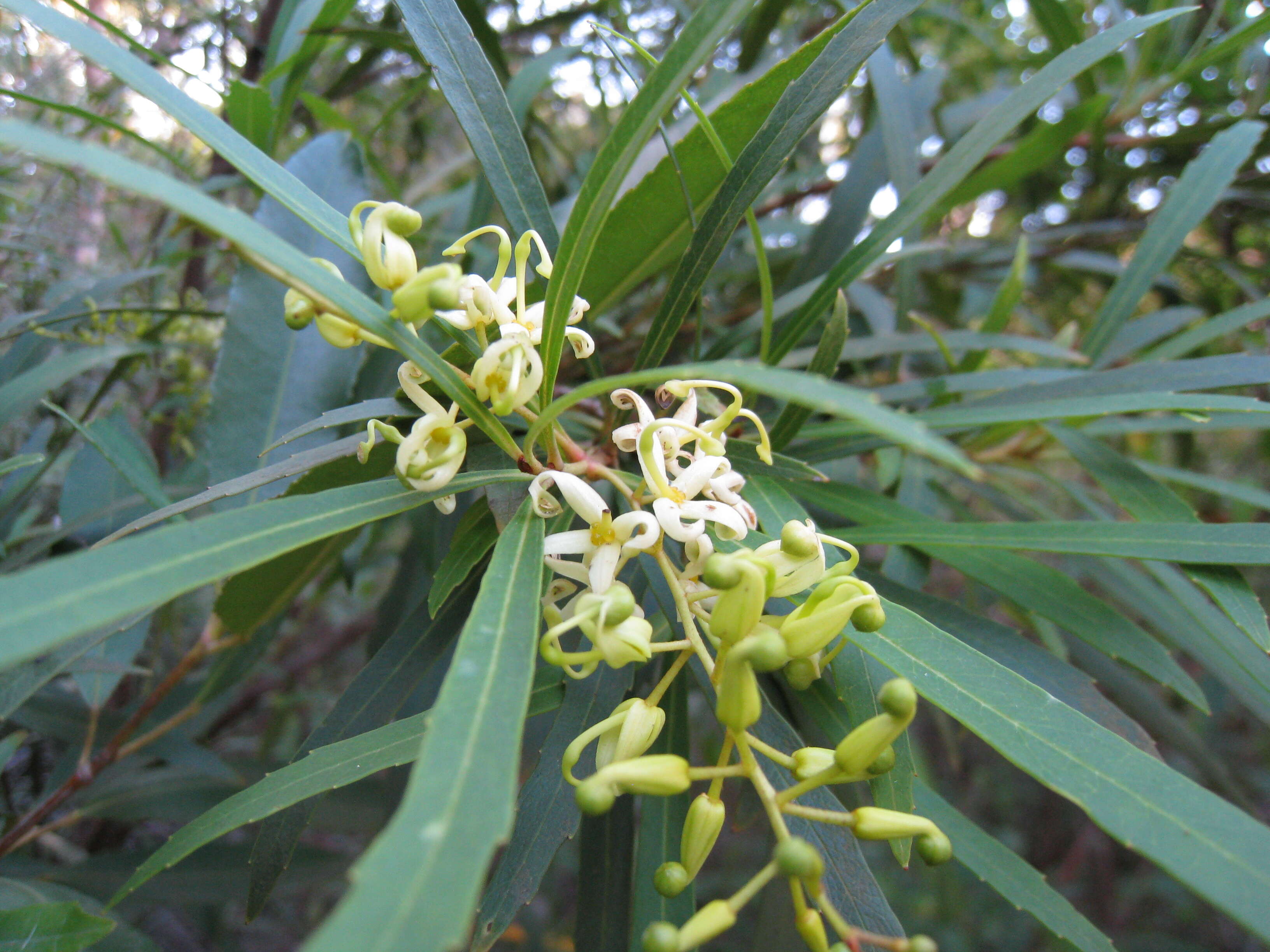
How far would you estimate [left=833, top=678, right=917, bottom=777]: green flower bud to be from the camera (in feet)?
1.28

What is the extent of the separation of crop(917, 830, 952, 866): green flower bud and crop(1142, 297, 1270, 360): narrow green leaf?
0.79 metres

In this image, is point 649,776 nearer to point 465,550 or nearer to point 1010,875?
point 465,550

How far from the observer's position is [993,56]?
71.9 inches

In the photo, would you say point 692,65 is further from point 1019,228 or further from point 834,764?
point 1019,228

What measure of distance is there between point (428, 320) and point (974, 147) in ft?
1.71

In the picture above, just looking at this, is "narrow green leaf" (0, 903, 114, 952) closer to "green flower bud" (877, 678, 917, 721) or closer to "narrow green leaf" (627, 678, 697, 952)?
"narrow green leaf" (627, 678, 697, 952)

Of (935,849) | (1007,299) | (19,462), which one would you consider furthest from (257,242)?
(1007,299)

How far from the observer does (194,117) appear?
1.51 feet

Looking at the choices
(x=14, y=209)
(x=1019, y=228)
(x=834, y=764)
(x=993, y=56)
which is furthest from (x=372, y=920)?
(x=993, y=56)

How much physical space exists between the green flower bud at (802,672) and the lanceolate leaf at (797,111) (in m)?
0.34

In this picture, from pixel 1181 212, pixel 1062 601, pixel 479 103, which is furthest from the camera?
pixel 1181 212

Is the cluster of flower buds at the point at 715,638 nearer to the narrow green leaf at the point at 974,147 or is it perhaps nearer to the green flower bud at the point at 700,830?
the green flower bud at the point at 700,830

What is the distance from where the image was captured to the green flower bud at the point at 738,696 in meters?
0.39

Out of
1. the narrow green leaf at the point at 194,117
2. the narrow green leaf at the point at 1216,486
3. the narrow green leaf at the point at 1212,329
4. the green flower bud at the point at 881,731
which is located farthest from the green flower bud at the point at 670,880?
the narrow green leaf at the point at 1212,329
